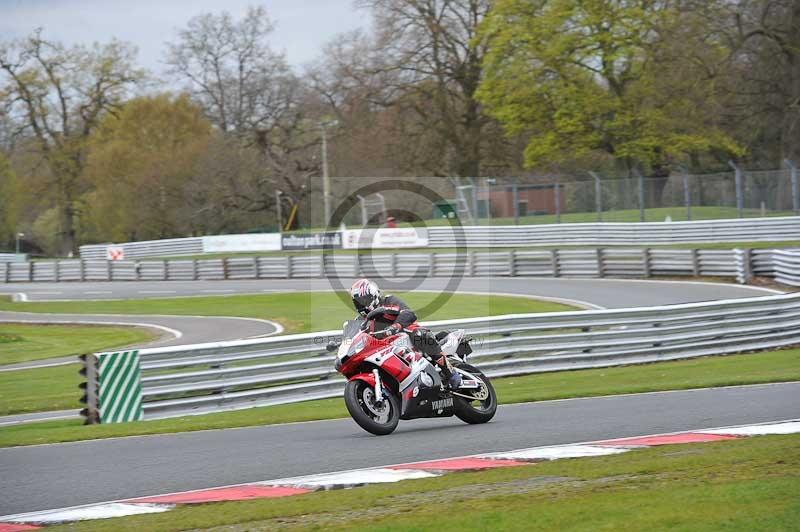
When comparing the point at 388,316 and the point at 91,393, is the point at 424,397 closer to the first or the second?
the point at 388,316

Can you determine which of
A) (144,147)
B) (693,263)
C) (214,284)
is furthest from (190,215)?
(693,263)

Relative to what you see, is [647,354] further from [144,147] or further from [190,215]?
[144,147]

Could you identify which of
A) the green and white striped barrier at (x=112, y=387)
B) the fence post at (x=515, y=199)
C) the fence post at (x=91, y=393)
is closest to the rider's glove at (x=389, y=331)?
the green and white striped barrier at (x=112, y=387)

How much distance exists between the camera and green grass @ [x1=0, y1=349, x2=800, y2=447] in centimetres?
1097

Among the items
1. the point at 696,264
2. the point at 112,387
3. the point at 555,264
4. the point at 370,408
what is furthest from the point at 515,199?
the point at 370,408

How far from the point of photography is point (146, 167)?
65688 millimetres

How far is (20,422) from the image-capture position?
12914 mm

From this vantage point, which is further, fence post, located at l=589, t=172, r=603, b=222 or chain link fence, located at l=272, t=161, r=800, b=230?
fence post, located at l=589, t=172, r=603, b=222

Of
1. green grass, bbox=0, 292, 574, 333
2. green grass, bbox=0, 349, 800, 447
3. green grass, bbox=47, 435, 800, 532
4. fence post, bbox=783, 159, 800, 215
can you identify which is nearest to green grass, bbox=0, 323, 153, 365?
green grass, bbox=0, 292, 574, 333

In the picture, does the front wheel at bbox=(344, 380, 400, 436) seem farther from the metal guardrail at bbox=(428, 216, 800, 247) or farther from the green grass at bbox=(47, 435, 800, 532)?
the metal guardrail at bbox=(428, 216, 800, 247)

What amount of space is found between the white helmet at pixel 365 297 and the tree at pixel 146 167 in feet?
181

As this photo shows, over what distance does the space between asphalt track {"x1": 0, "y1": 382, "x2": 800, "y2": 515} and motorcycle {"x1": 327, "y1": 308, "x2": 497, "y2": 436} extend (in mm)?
191

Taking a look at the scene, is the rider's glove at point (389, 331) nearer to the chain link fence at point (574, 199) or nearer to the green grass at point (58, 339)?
the green grass at point (58, 339)

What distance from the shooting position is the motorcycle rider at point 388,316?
954 centimetres
